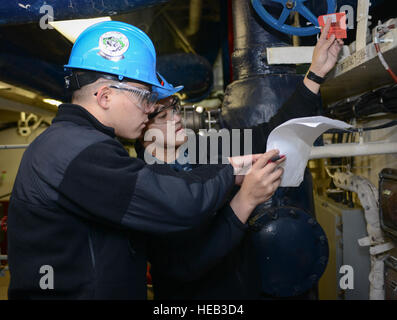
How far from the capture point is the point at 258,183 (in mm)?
845

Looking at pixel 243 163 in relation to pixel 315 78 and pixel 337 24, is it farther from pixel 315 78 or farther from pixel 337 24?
pixel 337 24

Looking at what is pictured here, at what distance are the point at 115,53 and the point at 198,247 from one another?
645mm

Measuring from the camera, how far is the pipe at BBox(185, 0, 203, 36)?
263cm

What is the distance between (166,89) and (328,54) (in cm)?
59

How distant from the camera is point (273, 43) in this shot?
128cm

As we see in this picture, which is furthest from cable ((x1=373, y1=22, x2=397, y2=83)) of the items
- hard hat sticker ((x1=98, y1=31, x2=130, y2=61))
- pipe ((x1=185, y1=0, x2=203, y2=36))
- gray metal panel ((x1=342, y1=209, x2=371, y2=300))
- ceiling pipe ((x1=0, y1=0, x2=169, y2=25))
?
pipe ((x1=185, y1=0, x2=203, y2=36))

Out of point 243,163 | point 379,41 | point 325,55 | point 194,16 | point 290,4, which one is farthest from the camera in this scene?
point 194,16

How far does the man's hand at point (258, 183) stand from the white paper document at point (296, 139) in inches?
1.3

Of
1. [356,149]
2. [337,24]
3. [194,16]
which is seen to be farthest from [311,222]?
[194,16]

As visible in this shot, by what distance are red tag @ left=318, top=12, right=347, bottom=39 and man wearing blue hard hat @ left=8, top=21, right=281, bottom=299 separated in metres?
0.57

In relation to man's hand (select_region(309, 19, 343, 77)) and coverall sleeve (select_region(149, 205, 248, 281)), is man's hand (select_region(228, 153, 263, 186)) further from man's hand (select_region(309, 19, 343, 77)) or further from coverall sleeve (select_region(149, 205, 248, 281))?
man's hand (select_region(309, 19, 343, 77))

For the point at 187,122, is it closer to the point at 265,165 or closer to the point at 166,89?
the point at 166,89

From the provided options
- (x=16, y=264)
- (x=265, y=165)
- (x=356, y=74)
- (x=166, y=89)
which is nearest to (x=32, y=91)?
(x=166, y=89)

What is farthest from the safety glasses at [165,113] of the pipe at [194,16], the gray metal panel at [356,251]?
the pipe at [194,16]
